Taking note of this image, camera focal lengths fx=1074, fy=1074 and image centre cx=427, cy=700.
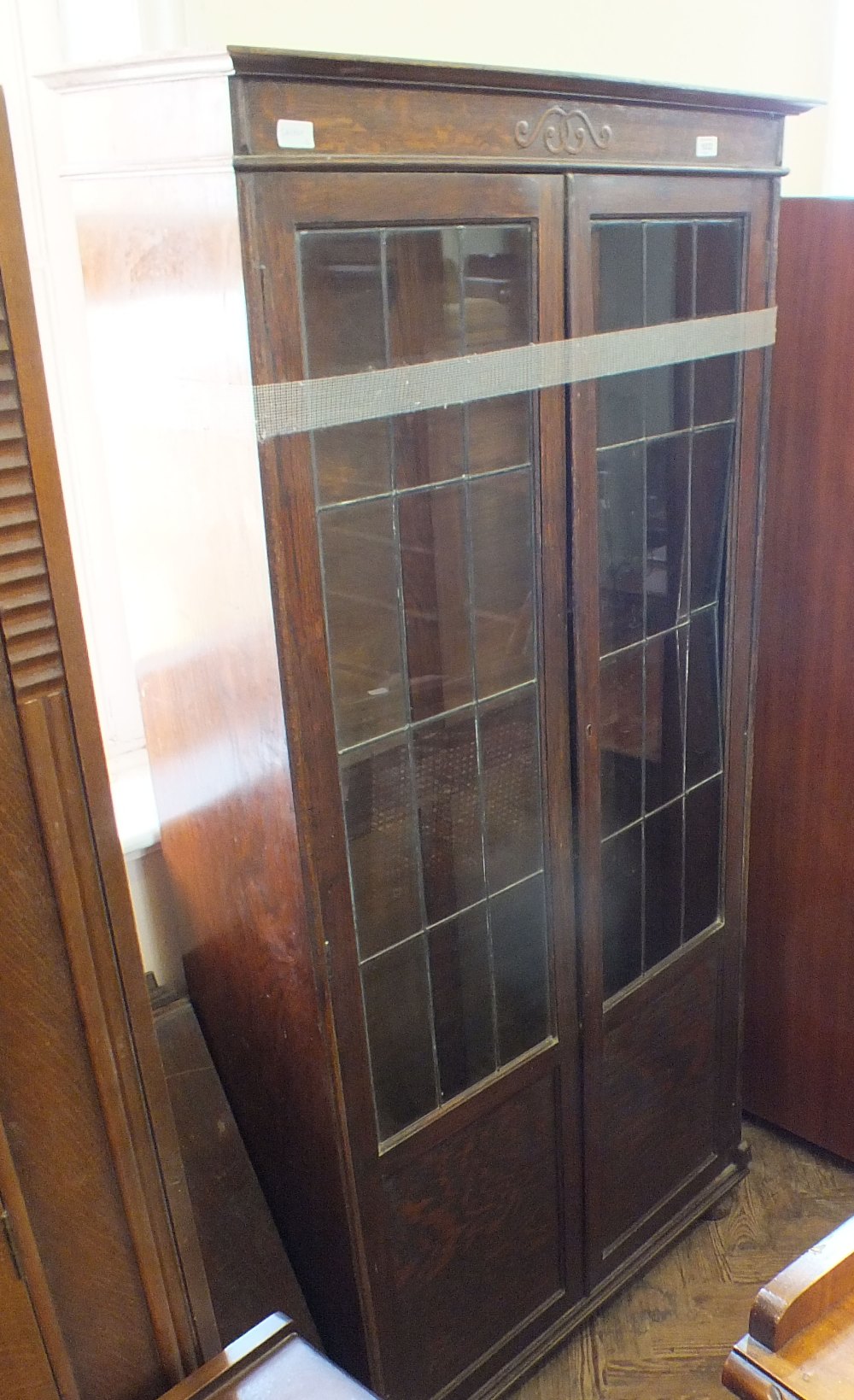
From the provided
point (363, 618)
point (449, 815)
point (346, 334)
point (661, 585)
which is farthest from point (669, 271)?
point (449, 815)

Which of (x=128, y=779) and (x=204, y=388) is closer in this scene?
(x=204, y=388)

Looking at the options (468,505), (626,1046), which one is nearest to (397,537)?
(468,505)

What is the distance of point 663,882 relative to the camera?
1.61 metres

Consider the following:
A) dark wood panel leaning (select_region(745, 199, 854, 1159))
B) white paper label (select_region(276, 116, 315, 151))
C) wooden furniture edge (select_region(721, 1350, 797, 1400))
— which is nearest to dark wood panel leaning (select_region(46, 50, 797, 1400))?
white paper label (select_region(276, 116, 315, 151))

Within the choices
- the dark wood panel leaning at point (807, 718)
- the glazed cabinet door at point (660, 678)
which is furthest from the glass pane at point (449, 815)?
the dark wood panel leaning at point (807, 718)

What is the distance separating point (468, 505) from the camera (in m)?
1.21

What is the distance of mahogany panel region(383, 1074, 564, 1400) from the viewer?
135 centimetres

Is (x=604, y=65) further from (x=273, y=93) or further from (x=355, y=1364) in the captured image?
(x=355, y=1364)

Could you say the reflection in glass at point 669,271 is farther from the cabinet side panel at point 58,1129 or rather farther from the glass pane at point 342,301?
the cabinet side panel at point 58,1129

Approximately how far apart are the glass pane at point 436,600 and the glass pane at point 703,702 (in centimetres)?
44

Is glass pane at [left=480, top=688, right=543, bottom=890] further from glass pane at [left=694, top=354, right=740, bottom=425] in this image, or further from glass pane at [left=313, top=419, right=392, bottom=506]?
glass pane at [left=694, top=354, right=740, bottom=425]

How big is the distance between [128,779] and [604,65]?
1.45 meters

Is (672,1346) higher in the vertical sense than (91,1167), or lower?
lower

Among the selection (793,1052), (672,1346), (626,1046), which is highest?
(626,1046)
